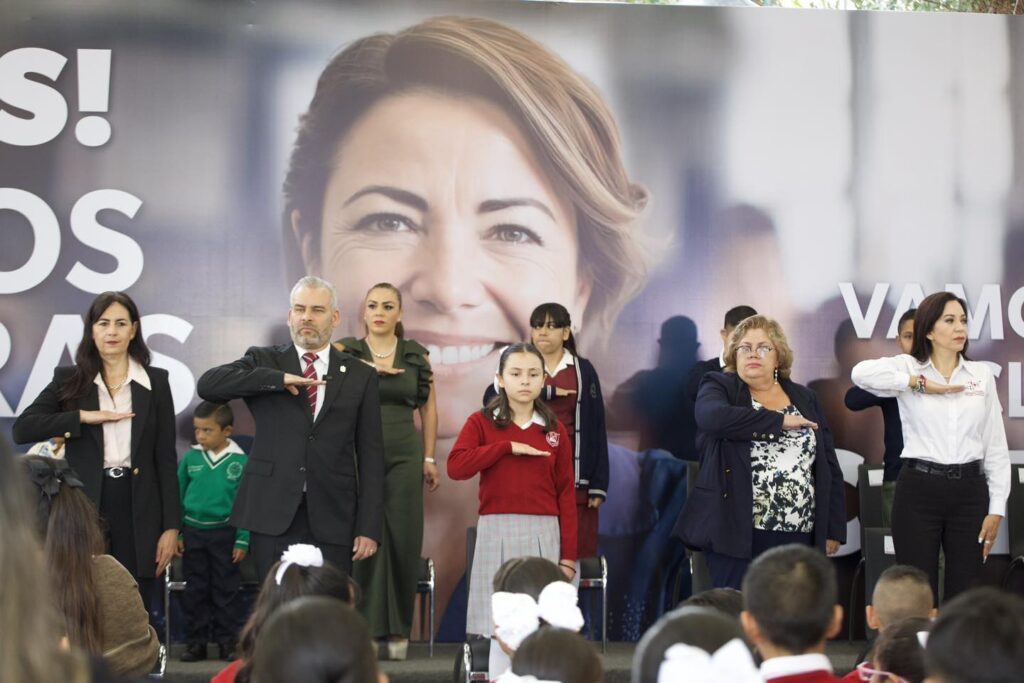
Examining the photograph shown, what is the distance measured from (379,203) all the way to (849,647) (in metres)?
3.21

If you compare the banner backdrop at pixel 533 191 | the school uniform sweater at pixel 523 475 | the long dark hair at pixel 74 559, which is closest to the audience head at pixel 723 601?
the long dark hair at pixel 74 559

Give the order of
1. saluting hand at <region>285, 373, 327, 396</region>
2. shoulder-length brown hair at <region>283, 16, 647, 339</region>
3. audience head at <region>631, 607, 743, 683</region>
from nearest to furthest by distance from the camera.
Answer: audience head at <region>631, 607, 743, 683</region>, saluting hand at <region>285, 373, 327, 396</region>, shoulder-length brown hair at <region>283, 16, 647, 339</region>

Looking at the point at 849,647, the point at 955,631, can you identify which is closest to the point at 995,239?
the point at 849,647

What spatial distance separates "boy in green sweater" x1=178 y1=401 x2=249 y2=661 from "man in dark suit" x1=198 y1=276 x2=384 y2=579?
115 centimetres

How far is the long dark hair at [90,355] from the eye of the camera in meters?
4.65

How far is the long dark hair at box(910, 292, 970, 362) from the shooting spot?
4.99 m

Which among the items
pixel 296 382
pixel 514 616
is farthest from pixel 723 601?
pixel 296 382

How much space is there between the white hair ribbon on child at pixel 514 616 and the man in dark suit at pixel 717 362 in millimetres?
3020

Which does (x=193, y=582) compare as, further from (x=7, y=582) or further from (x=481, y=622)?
(x=7, y=582)

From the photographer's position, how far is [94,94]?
6.19m

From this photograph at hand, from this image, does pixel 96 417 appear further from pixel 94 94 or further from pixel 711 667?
pixel 711 667

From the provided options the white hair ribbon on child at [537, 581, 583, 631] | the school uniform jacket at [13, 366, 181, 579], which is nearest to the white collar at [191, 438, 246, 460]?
the school uniform jacket at [13, 366, 181, 579]

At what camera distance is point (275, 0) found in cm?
632

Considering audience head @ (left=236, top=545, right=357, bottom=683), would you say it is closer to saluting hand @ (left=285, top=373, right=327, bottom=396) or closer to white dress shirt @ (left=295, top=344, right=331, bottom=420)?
saluting hand @ (left=285, top=373, right=327, bottom=396)
